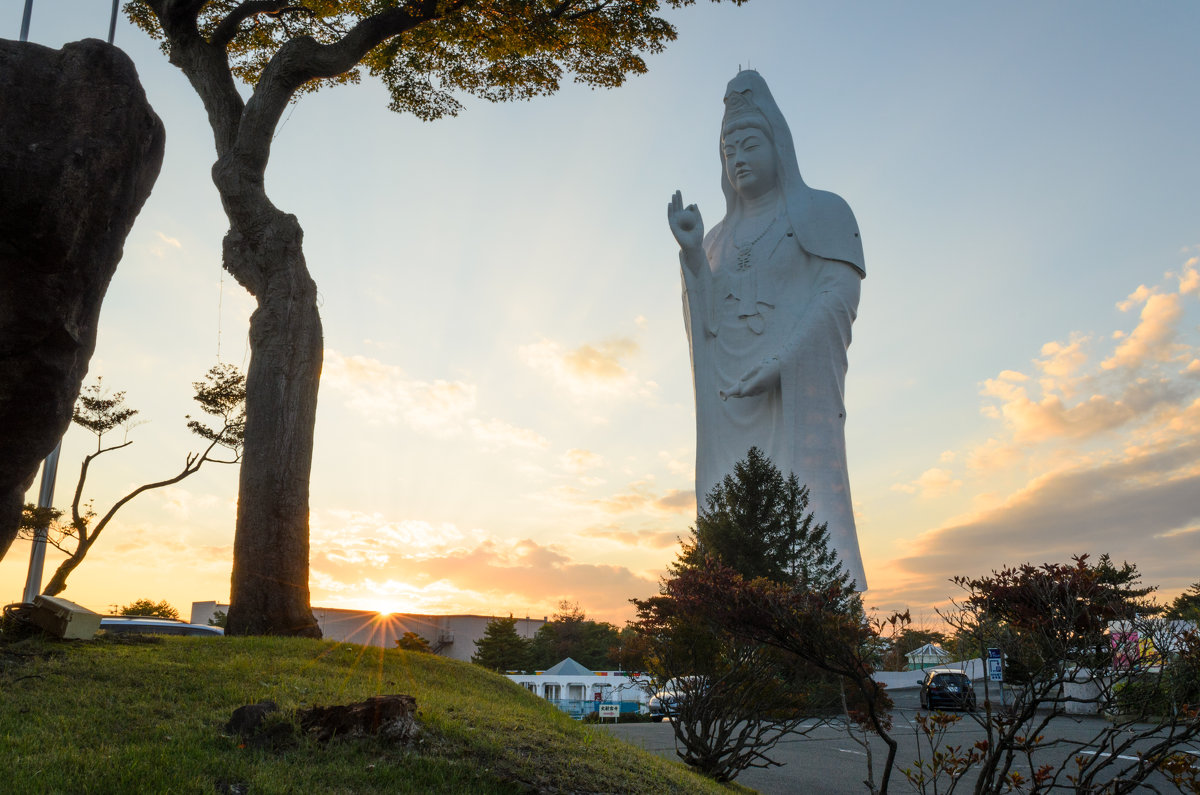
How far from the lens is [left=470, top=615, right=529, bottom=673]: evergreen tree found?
35031mm

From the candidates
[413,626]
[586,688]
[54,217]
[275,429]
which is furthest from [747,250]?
[413,626]

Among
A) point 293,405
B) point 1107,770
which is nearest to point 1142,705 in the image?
point 1107,770

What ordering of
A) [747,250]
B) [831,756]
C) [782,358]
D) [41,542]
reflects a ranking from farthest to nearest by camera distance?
→ [747,250] → [782,358] → [41,542] → [831,756]

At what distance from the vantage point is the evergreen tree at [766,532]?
18891 millimetres

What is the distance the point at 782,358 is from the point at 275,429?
1573cm

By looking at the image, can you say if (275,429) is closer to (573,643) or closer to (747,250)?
(747,250)

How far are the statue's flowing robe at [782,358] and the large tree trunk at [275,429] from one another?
14.9m

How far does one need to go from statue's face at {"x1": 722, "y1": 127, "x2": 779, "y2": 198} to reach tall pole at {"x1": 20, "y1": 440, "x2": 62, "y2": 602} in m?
→ 18.4

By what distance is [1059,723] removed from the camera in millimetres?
15570

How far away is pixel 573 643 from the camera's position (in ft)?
142

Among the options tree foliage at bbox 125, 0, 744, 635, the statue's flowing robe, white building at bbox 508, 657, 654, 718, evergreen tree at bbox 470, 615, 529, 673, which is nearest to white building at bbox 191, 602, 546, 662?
evergreen tree at bbox 470, 615, 529, 673

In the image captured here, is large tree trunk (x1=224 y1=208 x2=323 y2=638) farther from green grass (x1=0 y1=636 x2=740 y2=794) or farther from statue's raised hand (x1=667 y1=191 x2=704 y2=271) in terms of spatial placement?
statue's raised hand (x1=667 y1=191 x2=704 y2=271)

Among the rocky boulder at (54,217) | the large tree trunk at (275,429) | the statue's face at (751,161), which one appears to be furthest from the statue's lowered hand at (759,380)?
the rocky boulder at (54,217)

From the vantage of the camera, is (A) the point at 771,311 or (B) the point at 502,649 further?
(B) the point at 502,649
